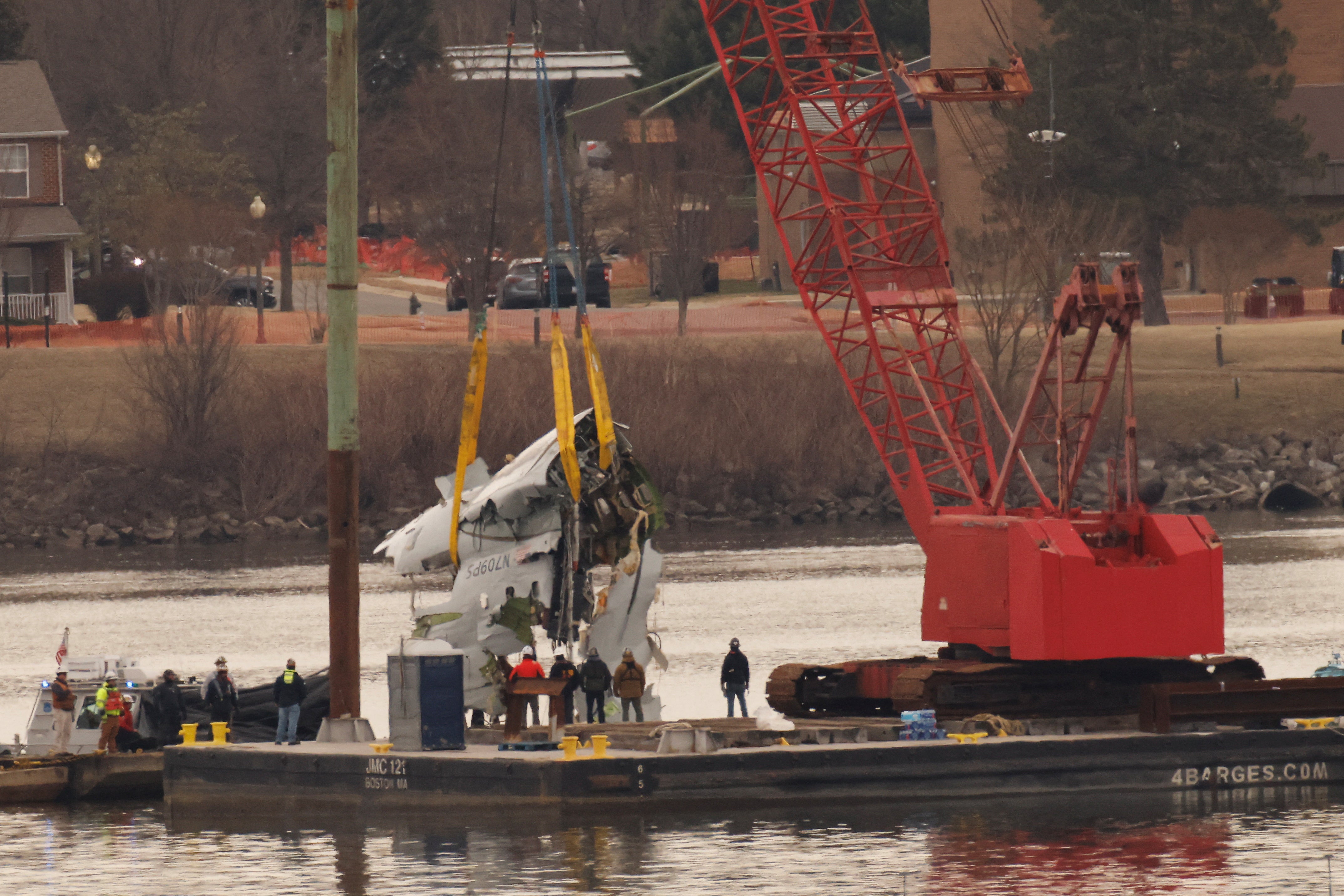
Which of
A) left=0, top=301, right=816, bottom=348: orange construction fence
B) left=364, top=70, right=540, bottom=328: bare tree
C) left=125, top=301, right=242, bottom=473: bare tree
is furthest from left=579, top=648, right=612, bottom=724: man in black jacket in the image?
left=364, top=70, right=540, bottom=328: bare tree

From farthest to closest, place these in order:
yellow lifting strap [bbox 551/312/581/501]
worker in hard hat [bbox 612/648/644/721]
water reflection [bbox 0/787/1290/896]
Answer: worker in hard hat [bbox 612/648/644/721], yellow lifting strap [bbox 551/312/581/501], water reflection [bbox 0/787/1290/896]

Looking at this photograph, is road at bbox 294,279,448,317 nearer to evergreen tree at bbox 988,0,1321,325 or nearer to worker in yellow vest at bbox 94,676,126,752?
evergreen tree at bbox 988,0,1321,325

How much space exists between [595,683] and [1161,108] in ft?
212

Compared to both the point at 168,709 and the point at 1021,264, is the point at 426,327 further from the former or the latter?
the point at 168,709

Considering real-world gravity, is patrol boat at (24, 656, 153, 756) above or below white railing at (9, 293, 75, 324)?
below

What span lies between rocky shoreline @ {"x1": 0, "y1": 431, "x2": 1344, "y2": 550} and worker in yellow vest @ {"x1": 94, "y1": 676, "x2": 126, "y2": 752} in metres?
48.2

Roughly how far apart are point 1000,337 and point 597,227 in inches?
1507

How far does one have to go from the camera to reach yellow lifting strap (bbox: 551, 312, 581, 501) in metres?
36.2

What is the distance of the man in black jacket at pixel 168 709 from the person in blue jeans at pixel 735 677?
28.7ft

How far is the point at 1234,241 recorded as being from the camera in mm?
99688

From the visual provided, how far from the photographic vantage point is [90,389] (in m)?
90.1

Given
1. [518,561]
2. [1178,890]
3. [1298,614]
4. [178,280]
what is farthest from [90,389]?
[1178,890]

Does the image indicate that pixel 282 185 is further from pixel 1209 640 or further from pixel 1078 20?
pixel 1209 640

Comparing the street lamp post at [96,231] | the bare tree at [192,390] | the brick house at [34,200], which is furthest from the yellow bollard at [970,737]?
the street lamp post at [96,231]
